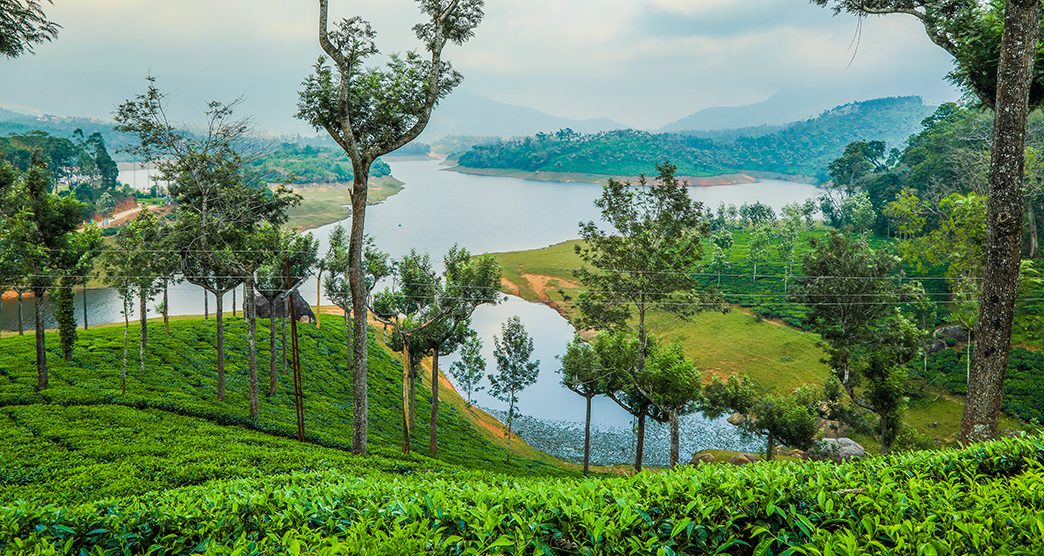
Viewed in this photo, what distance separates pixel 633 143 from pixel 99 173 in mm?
110488

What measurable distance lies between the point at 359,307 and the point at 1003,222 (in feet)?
32.7

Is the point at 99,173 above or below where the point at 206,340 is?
above

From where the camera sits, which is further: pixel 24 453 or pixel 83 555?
pixel 24 453

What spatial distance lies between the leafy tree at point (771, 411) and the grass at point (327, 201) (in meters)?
47.2

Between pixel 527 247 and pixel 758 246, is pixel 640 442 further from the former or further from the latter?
pixel 527 247

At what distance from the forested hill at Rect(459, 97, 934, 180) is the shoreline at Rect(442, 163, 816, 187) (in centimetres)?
151

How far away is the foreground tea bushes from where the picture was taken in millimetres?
2807

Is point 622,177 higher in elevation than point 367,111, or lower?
higher

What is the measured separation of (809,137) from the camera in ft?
541

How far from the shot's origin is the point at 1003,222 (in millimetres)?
6223

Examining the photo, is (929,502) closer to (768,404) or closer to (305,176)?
(768,404)

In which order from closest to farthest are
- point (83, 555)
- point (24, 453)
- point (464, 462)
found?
point (83, 555), point (24, 453), point (464, 462)

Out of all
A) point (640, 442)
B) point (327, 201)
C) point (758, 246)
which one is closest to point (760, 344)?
point (758, 246)

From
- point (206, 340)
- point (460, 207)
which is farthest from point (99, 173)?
point (206, 340)
